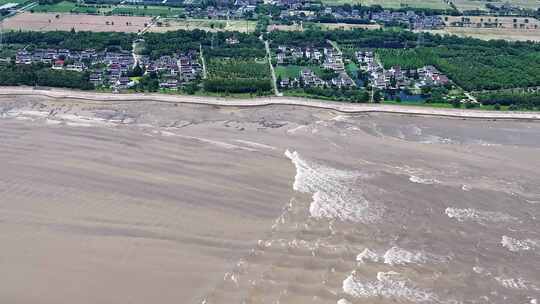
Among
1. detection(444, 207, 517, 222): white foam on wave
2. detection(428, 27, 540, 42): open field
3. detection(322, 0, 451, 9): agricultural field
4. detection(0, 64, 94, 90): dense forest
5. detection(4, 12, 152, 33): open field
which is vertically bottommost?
detection(444, 207, 517, 222): white foam on wave

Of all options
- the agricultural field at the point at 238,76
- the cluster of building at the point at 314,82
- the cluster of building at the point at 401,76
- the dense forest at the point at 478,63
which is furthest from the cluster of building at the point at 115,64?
the dense forest at the point at 478,63

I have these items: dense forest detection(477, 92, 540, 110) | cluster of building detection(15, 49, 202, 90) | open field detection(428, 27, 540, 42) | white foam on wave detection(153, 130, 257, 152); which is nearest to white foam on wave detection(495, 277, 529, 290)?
white foam on wave detection(153, 130, 257, 152)

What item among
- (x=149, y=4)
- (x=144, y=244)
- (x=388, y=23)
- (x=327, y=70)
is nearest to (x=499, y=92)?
(x=327, y=70)

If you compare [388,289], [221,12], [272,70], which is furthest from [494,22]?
[388,289]

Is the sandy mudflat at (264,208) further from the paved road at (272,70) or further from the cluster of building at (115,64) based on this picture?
the cluster of building at (115,64)

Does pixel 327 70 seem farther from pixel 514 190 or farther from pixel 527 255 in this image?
pixel 527 255

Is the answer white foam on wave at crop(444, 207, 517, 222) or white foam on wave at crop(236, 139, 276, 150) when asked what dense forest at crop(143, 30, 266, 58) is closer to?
white foam on wave at crop(236, 139, 276, 150)

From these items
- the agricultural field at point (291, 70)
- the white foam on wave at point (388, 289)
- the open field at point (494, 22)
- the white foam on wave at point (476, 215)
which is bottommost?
the white foam on wave at point (388, 289)
